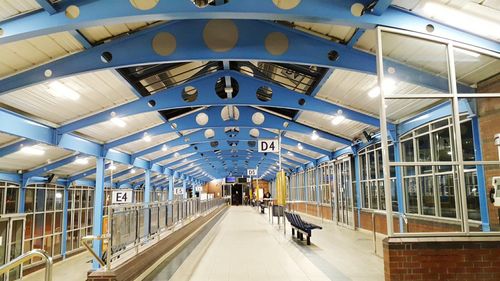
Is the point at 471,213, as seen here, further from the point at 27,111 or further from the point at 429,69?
the point at 27,111

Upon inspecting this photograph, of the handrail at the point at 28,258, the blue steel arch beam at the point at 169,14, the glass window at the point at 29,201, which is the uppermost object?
the blue steel arch beam at the point at 169,14

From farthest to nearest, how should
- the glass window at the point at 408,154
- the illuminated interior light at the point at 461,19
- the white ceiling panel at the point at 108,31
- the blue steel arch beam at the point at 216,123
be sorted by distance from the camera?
the blue steel arch beam at the point at 216,123, the glass window at the point at 408,154, the white ceiling panel at the point at 108,31, the illuminated interior light at the point at 461,19

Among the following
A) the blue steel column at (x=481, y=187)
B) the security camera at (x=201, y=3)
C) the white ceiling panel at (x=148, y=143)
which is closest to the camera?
the security camera at (x=201, y=3)

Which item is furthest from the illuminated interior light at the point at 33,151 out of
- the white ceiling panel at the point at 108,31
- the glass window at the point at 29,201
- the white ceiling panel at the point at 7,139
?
the white ceiling panel at the point at 108,31

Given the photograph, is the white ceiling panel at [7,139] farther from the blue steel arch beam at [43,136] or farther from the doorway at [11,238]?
the doorway at [11,238]

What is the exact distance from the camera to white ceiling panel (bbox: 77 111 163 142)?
38.1 ft

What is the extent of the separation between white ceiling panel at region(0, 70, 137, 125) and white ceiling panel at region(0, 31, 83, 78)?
38.2 inches

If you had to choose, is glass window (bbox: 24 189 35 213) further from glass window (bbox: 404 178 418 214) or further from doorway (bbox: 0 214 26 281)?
glass window (bbox: 404 178 418 214)

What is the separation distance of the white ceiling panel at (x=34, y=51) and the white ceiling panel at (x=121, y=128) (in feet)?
15.5

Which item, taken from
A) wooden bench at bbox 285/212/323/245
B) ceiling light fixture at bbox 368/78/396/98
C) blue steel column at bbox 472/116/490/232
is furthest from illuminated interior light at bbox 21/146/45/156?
blue steel column at bbox 472/116/490/232

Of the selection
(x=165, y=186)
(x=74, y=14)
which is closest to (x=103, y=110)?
(x=74, y=14)

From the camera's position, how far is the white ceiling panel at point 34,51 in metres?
6.08

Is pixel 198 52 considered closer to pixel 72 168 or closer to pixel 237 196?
pixel 72 168

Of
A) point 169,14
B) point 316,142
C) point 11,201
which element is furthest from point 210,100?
point 11,201
